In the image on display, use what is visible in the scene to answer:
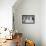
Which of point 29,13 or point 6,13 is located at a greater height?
point 29,13

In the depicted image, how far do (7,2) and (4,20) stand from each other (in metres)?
0.68

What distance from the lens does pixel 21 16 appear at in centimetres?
571

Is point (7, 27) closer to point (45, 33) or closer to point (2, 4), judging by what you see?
point (2, 4)

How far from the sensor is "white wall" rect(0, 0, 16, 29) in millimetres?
4293

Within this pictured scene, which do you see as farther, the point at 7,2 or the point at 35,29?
the point at 35,29

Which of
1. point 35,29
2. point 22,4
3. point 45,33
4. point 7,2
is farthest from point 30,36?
point 7,2

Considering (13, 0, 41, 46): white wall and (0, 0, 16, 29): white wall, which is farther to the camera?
(13, 0, 41, 46): white wall

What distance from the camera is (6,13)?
4348mm

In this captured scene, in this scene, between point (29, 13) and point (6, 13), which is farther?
point (29, 13)

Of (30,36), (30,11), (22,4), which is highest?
(22,4)

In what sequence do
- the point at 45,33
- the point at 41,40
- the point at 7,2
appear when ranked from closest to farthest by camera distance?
the point at 7,2, the point at 45,33, the point at 41,40

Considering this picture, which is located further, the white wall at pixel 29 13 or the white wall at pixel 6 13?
the white wall at pixel 29 13

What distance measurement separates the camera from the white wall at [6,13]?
4.29 metres

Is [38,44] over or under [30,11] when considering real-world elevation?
under
